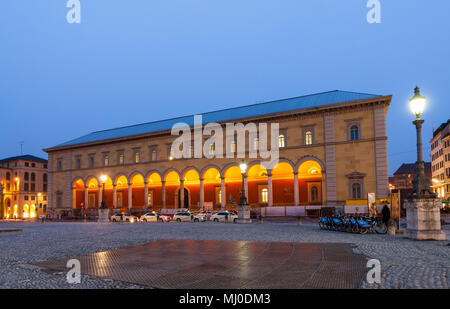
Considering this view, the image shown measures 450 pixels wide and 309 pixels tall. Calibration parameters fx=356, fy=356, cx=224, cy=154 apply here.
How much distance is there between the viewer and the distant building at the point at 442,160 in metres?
70.5

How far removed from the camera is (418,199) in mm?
14070

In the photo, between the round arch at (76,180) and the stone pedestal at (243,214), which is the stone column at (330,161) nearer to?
the stone pedestal at (243,214)

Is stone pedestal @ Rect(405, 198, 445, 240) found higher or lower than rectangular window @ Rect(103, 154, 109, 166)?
lower

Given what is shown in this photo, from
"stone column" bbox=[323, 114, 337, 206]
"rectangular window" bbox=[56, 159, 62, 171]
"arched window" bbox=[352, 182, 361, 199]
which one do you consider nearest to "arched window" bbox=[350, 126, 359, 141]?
"stone column" bbox=[323, 114, 337, 206]

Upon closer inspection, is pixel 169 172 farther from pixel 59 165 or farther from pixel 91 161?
pixel 59 165

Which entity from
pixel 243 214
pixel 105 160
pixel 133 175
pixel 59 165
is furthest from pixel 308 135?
pixel 59 165

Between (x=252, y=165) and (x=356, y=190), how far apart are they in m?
12.3

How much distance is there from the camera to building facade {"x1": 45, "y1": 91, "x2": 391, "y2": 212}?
125 ft

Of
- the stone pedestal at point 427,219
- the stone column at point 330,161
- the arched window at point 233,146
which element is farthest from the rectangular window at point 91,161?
the stone pedestal at point 427,219

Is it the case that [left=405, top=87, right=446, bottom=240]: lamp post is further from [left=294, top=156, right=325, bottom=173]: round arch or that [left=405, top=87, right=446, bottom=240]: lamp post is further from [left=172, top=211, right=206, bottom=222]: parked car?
[left=172, top=211, right=206, bottom=222]: parked car

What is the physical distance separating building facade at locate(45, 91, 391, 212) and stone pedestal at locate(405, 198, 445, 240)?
22.0 meters

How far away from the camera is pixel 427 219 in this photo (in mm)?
13961
